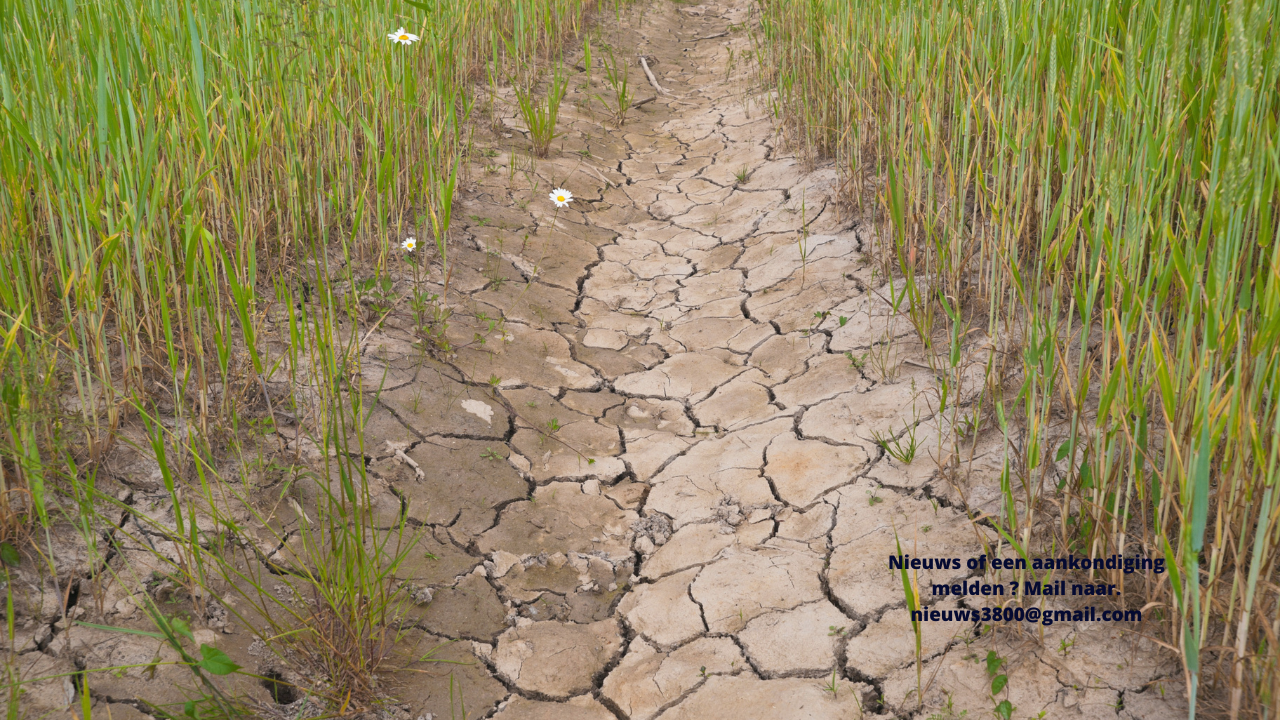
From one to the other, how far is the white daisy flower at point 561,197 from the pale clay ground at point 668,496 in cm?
6

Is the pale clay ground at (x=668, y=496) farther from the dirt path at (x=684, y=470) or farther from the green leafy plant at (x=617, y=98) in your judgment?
the green leafy plant at (x=617, y=98)

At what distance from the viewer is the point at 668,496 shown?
6.91 ft

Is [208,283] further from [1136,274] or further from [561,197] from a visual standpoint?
[561,197]

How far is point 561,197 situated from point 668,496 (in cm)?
183

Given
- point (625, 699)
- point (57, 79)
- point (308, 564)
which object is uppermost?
point (57, 79)

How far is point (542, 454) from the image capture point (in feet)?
7.41

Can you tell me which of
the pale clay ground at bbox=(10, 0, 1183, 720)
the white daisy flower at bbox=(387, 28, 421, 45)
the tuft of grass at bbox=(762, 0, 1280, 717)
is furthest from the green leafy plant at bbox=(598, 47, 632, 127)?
the tuft of grass at bbox=(762, 0, 1280, 717)

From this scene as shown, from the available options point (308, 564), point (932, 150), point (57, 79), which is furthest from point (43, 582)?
point (932, 150)

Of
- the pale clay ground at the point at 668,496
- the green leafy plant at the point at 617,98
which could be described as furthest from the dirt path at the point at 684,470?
the green leafy plant at the point at 617,98

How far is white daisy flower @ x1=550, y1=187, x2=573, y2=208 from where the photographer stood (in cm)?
347

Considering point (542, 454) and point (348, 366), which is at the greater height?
point (348, 366)

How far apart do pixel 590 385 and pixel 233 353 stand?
104 centimetres

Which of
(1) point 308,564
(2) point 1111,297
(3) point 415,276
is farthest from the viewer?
(3) point 415,276

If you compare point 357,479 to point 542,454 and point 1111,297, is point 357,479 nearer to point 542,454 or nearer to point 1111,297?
point 542,454
